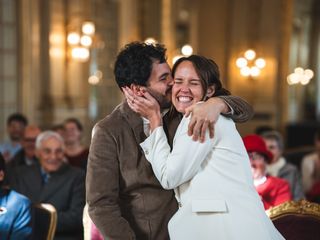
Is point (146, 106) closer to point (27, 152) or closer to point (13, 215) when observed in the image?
point (13, 215)

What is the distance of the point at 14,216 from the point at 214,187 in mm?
1456

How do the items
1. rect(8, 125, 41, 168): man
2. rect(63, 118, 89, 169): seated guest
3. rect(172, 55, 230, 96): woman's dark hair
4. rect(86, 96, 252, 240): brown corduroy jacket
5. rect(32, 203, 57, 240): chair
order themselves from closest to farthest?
rect(172, 55, 230, 96): woman's dark hair < rect(86, 96, 252, 240): brown corduroy jacket < rect(32, 203, 57, 240): chair < rect(8, 125, 41, 168): man < rect(63, 118, 89, 169): seated guest

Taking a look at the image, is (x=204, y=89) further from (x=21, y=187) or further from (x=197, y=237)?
(x=21, y=187)

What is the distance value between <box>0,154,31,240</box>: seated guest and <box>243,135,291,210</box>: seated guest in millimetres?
1533

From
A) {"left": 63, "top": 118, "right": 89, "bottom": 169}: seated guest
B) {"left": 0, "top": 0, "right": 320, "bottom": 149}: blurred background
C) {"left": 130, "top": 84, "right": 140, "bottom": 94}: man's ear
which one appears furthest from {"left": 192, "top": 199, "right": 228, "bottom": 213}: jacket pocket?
{"left": 0, "top": 0, "right": 320, "bottom": 149}: blurred background

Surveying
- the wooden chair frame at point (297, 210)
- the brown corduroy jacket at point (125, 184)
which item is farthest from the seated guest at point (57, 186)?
the brown corduroy jacket at point (125, 184)

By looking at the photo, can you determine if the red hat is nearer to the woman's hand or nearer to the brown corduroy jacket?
the brown corduroy jacket

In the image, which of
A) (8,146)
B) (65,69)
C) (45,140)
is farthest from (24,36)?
(45,140)

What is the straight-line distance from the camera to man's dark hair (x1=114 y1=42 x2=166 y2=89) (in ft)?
7.82

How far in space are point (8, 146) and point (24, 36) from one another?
2610 millimetres

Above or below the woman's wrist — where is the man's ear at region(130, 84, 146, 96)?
above

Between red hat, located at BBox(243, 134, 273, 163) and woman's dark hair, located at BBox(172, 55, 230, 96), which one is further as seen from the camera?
red hat, located at BBox(243, 134, 273, 163)

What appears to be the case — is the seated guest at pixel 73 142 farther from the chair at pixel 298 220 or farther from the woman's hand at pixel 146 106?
the woman's hand at pixel 146 106

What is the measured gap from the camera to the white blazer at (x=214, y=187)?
2105 millimetres
